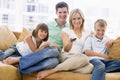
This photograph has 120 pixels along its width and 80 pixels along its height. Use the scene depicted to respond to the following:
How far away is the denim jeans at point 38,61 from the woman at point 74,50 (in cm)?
6

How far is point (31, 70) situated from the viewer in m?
2.48

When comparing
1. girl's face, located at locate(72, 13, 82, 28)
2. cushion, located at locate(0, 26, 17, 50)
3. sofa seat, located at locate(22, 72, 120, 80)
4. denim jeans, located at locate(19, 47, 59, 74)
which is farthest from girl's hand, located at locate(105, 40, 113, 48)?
cushion, located at locate(0, 26, 17, 50)

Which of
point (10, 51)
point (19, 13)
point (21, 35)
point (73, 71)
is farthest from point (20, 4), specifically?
point (73, 71)

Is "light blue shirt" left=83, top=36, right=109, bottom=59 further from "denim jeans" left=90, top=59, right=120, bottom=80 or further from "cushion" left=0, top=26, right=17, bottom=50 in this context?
"cushion" left=0, top=26, right=17, bottom=50

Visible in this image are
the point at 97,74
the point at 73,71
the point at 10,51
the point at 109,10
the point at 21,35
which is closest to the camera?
the point at 97,74

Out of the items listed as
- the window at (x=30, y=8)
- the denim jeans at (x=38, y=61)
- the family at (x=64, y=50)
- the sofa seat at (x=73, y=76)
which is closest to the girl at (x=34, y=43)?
the family at (x=64, y=50)

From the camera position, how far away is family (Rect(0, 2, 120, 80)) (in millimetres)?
2445

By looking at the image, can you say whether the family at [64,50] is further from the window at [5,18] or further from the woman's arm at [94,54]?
the window at [5,18]

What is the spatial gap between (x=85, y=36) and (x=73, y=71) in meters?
0.56

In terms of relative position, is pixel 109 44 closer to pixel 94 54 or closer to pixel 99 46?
pixel 99 46

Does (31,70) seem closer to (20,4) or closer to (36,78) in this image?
(36,78)

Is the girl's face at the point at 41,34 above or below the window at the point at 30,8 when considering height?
below

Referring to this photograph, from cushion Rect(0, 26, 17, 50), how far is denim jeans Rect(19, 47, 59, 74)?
855 millimetres

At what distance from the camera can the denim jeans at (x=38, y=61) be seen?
2.48 m
